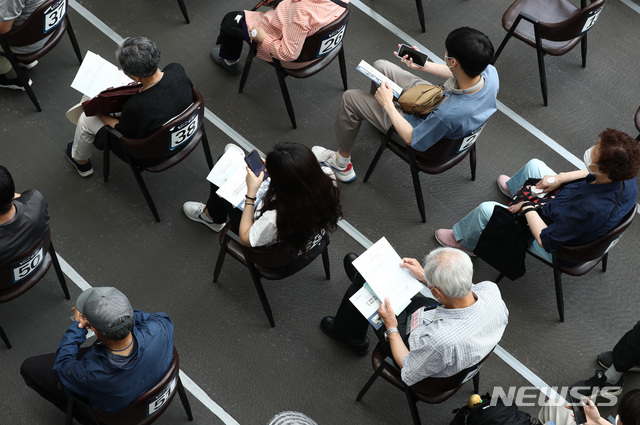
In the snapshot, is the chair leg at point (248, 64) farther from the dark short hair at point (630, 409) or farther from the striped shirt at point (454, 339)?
the dark short hair at point (630, 409)

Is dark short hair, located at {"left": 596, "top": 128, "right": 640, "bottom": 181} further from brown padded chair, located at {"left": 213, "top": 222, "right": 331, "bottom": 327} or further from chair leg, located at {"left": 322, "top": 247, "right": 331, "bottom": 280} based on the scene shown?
chair leg, located at {"left": 322, "top": 247, "right": 331, "bottom": 280}

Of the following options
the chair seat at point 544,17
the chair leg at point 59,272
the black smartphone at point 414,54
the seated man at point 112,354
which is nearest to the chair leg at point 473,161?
the black smartphone at point 414,54

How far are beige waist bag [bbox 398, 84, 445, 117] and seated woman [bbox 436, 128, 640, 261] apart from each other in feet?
2.24

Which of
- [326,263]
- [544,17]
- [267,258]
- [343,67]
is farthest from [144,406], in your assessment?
[544,17]

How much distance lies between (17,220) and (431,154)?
91.1 inches

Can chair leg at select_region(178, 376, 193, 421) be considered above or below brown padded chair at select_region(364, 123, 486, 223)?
below

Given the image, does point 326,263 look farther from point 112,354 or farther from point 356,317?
point 112,354

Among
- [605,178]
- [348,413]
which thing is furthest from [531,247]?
[348,413]

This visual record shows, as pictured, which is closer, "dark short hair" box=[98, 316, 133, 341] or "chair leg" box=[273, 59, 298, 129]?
"dark short hair" box=[98, 316, 133, 341]

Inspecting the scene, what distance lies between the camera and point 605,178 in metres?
3.32

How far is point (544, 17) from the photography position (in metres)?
4.92

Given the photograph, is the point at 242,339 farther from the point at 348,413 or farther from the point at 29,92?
the point at 29,92

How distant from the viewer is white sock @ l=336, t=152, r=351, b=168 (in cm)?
435

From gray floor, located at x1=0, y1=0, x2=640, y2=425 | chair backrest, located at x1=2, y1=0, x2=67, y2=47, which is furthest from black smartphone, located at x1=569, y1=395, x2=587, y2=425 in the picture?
chair backrest, located at x1=2, y1=0, x2=67, y2=47
